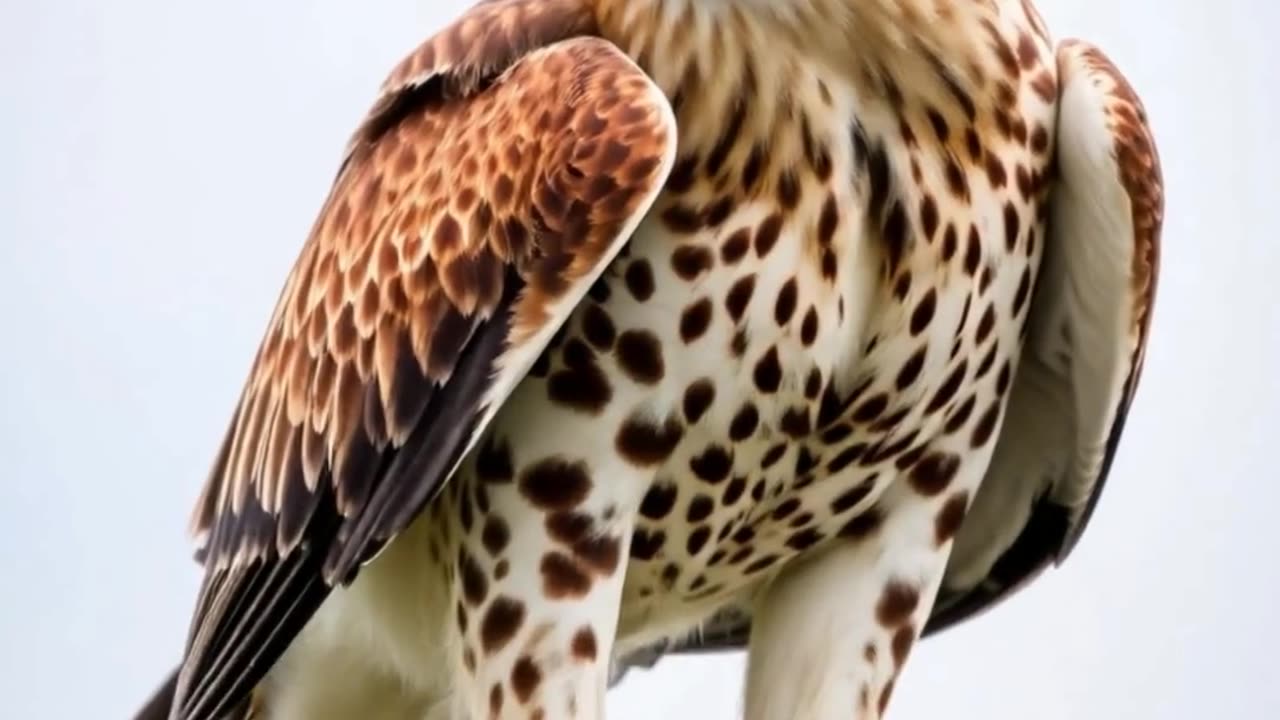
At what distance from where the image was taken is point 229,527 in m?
1.92

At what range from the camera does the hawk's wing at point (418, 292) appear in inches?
61.8

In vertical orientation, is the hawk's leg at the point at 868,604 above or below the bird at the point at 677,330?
below

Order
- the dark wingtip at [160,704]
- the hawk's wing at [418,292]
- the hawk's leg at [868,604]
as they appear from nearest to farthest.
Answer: the hawk's wing at [418,292]
the hawk's leg at [868,604]
the dark wingtip at [160,704]

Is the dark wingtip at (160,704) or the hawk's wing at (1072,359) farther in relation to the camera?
the dark wingtip at (160,704)

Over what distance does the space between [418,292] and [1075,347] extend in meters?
0.57

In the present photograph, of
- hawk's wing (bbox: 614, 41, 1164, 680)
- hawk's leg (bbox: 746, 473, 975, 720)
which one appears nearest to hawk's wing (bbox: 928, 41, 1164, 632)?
hawk's wing (bbox: 614, 41, 1164, 680)

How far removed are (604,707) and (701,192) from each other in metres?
0.41

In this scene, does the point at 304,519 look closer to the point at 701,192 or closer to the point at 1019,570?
the point at 701,192

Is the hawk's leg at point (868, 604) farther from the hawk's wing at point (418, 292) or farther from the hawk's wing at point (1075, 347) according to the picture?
the hawk's wing at point (418, 292)

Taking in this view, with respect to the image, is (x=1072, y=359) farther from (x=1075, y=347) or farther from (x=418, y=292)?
(x=418, y=292)

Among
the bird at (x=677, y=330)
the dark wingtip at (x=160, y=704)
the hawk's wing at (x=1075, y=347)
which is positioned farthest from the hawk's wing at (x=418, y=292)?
the hawk's wing at (x=1075, y=347)

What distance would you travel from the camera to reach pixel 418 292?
1.70 meters

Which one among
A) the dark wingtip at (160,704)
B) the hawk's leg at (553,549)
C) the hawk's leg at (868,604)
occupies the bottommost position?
the dark wingtip at (160,704)

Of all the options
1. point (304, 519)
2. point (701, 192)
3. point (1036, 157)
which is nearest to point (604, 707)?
point (304, 519)
